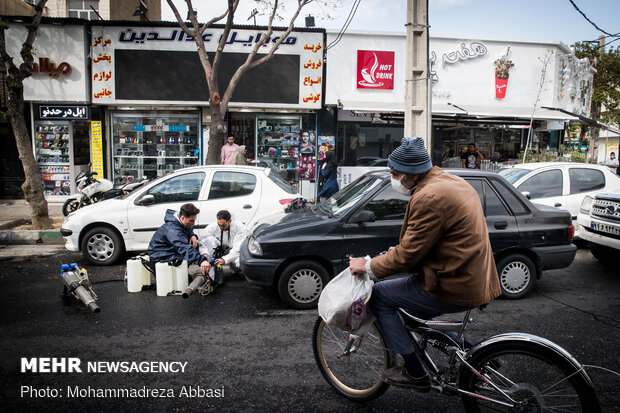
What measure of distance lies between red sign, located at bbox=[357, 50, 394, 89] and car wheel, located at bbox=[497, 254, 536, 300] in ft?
31.7

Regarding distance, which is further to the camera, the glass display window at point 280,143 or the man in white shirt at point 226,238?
the glass display window at point 280,143

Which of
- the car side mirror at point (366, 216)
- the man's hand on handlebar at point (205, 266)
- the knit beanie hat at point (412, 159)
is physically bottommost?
the man's hand on handlebar at point (205, 266)

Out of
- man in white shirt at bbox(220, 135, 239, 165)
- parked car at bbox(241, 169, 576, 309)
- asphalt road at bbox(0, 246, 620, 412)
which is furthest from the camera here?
man in white shirt at bbox(220, 135, 239, 165)

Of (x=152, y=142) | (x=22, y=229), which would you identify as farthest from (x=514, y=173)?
(x=152, y=142)

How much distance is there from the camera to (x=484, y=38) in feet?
47.8

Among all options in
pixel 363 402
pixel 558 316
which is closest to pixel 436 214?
pixel 363 402

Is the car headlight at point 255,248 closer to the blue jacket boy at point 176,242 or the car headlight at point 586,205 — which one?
the blue jacket boy at point 176,242

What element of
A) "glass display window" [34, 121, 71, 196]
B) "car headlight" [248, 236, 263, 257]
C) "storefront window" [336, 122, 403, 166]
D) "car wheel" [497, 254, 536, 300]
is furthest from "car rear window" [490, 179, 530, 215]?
"glass display window" [34, 121, 71, 196]

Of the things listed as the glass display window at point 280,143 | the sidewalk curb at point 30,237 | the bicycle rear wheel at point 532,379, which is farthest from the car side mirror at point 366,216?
the glass display window at point 280,143

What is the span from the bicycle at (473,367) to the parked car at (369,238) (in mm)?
1945

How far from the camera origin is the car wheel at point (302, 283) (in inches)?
204

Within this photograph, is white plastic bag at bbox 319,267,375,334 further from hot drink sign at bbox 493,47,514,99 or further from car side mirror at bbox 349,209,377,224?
hot drink sign at bbox 493,47,514,99

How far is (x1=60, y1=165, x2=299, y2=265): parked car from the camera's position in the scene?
709 cm

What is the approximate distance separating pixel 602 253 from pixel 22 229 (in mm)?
11328
